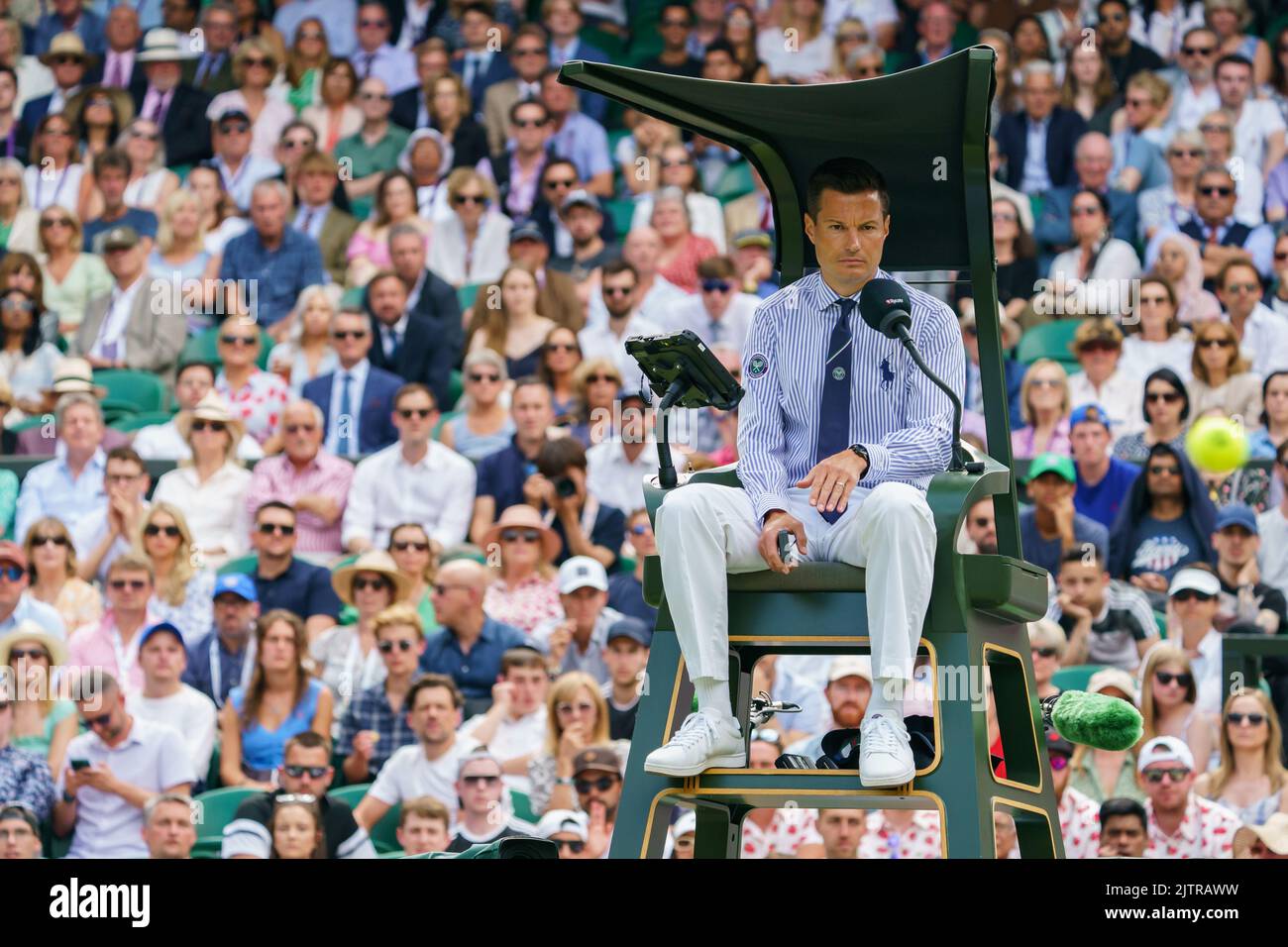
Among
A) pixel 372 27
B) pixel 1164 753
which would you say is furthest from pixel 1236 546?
pixel 372 27

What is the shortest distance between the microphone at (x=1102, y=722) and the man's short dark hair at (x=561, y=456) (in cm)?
478

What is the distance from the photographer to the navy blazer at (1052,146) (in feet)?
37.6

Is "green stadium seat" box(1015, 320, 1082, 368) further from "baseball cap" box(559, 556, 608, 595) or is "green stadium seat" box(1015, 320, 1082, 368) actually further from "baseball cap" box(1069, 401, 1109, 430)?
"baseball cap" box(559, 556, 608, 595)

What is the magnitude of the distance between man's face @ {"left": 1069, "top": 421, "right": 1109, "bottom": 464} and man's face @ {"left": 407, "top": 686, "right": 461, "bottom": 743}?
9.59ft

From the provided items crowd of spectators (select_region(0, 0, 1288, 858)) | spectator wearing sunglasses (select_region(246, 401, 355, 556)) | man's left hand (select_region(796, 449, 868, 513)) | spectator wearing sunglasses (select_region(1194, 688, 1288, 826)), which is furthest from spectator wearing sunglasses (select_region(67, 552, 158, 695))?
man's left hand (select_region(796, 449, 868, 513))

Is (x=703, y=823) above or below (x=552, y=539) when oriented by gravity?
below

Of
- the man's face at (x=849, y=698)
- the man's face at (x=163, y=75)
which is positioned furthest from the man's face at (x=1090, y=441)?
the man's face at (x=163, y=75)

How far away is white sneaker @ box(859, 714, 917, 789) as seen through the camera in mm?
4461

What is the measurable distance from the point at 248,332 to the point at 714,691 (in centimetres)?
629

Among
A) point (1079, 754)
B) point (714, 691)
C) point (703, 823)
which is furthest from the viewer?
point (1079, 754)

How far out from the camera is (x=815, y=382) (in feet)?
16.6

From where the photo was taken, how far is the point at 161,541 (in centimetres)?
952

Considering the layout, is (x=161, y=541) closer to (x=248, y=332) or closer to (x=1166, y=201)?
(x=248, y=332)
